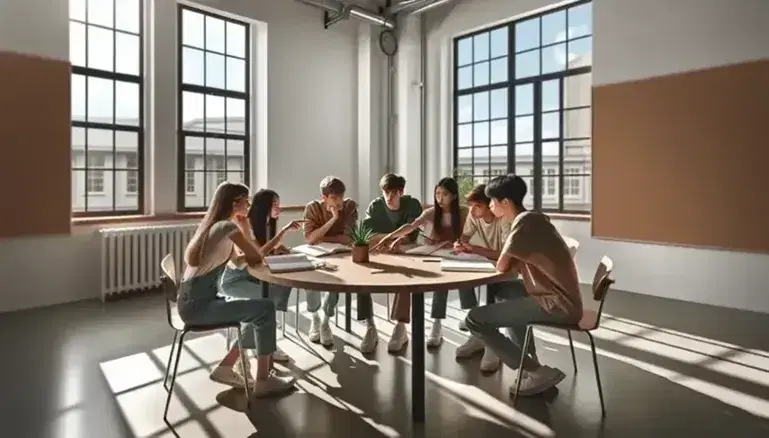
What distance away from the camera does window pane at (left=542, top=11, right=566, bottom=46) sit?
237 inches

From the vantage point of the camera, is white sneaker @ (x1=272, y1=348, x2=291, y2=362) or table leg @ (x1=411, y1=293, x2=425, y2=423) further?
white sneaker @ (x1=272, y1=348, x2=291, y2=362)

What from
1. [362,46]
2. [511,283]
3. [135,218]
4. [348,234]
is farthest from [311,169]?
[511,283]

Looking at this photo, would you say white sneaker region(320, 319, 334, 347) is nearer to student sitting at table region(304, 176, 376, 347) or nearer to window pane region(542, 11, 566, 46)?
student sitting at table region(304, 176, 376, 347)

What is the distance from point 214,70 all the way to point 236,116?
0.58 m

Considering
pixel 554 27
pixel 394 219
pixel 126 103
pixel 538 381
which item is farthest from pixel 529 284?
pixel 126 103

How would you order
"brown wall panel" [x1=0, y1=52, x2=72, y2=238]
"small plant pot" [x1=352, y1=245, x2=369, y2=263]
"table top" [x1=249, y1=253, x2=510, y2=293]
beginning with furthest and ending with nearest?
"brown wall panel" [x1=0, y1=52, x2=72, y2=238]
"small plant pot" [x1=352, y1=245, x2=369, y2=263]
"table top" [x1=249, y1=253, x2=510, y2=293]

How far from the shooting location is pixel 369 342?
350 centimetres

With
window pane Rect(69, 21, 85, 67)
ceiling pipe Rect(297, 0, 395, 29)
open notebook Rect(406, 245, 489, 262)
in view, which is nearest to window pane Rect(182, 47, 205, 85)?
window pane Rect(69, 21, 85, 67)

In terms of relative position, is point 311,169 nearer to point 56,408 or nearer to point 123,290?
point 123,290

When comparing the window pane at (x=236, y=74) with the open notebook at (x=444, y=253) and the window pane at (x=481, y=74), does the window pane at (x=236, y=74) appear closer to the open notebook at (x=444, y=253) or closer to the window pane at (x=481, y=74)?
the window pane at (x=481, y=74)

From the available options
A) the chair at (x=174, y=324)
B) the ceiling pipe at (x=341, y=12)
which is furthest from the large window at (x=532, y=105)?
the chair at (x=174, y=324)

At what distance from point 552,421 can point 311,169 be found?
16.6ft

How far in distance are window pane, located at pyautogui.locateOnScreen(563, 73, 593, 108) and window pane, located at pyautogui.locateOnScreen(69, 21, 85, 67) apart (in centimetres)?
510

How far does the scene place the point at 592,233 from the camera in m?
5.58
